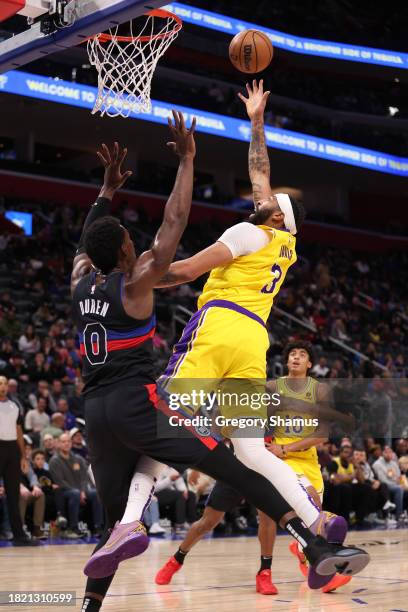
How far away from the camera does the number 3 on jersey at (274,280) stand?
5.35m

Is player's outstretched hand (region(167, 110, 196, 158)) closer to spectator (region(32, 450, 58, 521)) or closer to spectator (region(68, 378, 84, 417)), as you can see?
spectator (region(32, 450, 58, 521))

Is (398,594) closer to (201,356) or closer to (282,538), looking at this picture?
(201,356)

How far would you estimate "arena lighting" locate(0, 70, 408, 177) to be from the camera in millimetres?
19359

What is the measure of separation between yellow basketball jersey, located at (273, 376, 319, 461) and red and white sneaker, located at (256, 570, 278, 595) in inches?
38.0

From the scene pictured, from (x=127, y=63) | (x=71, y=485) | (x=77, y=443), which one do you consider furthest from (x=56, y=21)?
(x=77, y=443)

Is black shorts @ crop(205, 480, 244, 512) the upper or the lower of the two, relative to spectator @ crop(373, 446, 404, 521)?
upper

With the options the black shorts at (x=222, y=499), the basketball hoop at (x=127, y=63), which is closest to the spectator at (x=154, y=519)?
the black shorts at (x=222, y=499)

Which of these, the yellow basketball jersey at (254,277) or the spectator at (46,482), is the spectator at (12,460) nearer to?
the spectator at (46,482)

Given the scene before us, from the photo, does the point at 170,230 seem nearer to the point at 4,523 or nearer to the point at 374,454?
the point at 4,523

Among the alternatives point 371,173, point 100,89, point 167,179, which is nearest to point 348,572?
point 100,89

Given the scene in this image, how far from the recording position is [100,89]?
6.61 metres

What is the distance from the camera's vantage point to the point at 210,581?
722cm

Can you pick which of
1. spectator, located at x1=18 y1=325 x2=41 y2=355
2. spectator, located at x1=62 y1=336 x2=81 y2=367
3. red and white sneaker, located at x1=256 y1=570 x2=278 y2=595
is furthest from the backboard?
spectator, located at x1=18 y1=325 x2=41 y2=355

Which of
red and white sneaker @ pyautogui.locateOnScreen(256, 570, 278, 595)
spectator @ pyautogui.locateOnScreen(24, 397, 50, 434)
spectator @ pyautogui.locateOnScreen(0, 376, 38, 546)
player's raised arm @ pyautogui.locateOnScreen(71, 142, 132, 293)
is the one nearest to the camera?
player's raised arm @ pyautogui.locateOnScreen(71, 142, 132, 293)
